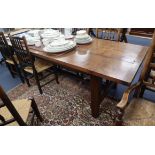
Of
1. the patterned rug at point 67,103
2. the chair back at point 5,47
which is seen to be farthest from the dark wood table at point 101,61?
the chair back at point 5,47

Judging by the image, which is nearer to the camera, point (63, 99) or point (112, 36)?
point (63, 99)

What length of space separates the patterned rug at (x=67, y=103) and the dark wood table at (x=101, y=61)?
0.15m

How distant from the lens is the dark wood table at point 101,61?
115 cm

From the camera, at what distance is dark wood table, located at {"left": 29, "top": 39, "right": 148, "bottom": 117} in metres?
1.15

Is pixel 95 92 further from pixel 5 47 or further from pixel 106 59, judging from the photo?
pixel 5 47

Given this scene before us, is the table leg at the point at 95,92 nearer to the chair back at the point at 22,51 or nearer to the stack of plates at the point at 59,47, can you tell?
the stack of plates at the point at 59,47

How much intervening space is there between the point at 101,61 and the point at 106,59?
6 centimetres

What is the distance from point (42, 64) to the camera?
84.7 inches

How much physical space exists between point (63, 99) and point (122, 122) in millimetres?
Result: 1129

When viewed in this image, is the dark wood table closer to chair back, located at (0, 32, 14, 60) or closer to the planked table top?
the planked table top

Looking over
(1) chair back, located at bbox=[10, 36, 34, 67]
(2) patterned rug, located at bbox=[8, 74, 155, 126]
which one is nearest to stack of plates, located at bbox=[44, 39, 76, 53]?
(1) chair back, located at bbox=[10, 36, 34, 67]
